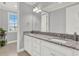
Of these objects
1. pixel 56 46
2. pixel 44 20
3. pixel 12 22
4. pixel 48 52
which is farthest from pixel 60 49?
pixel 12 22

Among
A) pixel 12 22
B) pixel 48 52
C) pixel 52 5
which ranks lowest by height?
pixel 48 52

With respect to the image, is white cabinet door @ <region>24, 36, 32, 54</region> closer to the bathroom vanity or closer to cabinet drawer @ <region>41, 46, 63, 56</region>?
the bathroom vanity

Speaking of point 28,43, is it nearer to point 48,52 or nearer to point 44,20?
point 44,20

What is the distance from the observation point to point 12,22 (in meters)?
2.43

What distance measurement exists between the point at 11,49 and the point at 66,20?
1.70 meters

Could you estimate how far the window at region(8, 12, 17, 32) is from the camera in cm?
237

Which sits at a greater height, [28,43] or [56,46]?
[56,46]

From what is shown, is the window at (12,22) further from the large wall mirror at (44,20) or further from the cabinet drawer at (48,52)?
the cabinet drawer at (48,52)

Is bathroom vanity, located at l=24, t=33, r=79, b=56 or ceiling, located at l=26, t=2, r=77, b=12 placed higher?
ceiling, located at l=26, t=2, r=77, b=12

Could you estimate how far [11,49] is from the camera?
2627 mm

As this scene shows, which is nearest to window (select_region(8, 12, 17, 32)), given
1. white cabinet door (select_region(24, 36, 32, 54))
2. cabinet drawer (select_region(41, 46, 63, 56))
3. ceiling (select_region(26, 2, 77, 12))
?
white cabinet door (select_region(24, 36, 32, 54))

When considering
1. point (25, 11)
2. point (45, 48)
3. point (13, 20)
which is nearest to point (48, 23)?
point (45, 48)

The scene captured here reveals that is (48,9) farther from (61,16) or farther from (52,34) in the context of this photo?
(52,34)

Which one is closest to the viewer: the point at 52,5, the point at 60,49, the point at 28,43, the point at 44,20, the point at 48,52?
the point at 60,49
